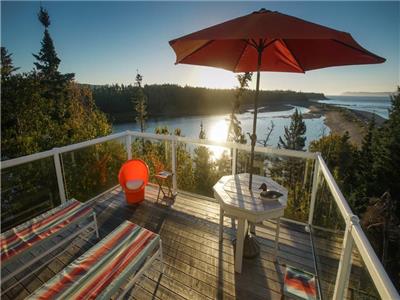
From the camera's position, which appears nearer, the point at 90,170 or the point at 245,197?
the point at 245,197

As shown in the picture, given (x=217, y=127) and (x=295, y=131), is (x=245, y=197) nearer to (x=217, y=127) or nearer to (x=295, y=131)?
(x=295, y=131)

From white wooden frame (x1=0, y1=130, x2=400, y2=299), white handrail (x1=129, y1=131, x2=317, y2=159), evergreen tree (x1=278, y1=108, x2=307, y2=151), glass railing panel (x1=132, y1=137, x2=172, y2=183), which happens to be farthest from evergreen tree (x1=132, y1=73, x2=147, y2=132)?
white handrail (x1=129, y1=131, x2=317, y2=159)

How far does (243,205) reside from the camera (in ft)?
7.55

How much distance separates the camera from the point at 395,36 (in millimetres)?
11102

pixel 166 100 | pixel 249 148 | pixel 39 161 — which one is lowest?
pixel 39 161

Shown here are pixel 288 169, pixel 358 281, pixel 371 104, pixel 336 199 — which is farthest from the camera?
pixel 371 104

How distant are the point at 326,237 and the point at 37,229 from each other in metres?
3.27

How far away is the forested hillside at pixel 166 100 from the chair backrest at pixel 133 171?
111ft

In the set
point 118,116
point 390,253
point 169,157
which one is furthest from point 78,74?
point 390,253

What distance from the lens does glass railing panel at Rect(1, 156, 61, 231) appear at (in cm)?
308

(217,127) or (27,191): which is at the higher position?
(27,191)

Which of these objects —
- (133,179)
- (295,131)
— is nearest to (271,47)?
(133,179)

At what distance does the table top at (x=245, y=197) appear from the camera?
2258mm

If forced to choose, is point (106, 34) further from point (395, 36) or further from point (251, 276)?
point (395, 36)
